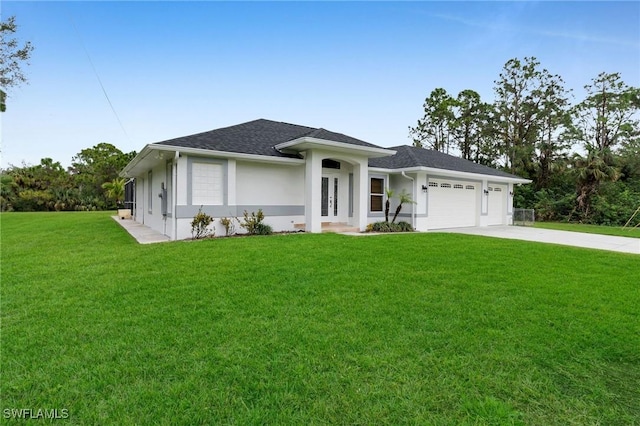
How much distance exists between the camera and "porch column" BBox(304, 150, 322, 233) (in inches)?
471

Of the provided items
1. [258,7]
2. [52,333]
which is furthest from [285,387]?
[258,7]

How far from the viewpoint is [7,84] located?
15.8 metres

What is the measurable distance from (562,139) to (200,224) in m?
27.2

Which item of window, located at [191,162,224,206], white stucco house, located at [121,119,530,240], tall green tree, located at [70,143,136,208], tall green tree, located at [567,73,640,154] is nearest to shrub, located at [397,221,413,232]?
white stucco house, located at [121,119,530,240]

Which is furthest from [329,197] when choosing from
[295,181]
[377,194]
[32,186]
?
[32,186]

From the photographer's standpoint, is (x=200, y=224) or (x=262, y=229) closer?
(x=200, y=224)

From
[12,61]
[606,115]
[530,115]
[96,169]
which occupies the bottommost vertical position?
[96,169]

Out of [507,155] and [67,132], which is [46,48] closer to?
[67,132]

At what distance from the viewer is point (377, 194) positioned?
48.6ft

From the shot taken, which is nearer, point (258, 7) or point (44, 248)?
point (44, 248)

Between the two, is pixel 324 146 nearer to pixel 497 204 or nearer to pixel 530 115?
pixel 497 204

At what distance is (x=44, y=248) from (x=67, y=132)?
1001cm

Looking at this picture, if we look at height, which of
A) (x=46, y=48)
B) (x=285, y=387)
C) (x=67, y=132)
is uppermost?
(x=46, y=48)

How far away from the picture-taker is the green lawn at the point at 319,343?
95.2 inches
